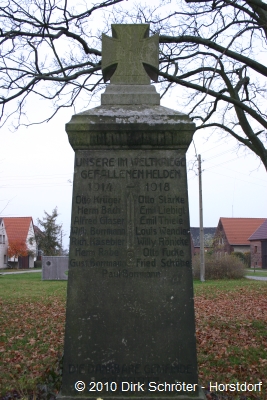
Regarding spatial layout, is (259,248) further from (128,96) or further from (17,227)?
(128,96)

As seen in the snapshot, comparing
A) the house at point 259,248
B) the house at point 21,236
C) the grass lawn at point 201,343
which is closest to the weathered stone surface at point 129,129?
the grass lawn at point 201,343

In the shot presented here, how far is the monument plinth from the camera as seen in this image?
3.95 metres

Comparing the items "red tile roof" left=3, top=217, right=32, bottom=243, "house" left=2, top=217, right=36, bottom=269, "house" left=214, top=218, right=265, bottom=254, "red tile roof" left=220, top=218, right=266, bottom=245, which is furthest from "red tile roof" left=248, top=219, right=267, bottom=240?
"red tile roof" left=3, top=217, right=32, bottom=243

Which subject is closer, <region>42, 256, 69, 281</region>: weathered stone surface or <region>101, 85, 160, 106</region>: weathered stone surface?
<region>101, 85, 160, 106</region>: weathered stone surface

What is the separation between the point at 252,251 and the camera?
2100 inches

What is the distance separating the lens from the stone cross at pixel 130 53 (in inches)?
182

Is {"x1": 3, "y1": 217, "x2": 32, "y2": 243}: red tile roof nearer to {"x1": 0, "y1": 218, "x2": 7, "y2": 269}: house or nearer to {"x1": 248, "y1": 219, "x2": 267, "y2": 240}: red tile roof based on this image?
{"x1": 0, "y1": 218, "x2": 7, "y2": 269}: house

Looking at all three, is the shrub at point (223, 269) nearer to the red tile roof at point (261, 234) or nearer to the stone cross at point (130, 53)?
the red tile roof at point (261, 234)

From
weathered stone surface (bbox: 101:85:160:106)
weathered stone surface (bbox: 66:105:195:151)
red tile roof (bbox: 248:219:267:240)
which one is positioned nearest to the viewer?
weathered stone surface (bbox: 66:105:195:151)

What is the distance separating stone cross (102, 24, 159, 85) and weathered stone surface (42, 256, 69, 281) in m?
25.6

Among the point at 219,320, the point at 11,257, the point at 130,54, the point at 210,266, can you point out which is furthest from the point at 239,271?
the point at 11,257

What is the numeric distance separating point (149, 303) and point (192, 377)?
2.39 feet

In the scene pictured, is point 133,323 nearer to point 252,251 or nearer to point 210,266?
point 210,266

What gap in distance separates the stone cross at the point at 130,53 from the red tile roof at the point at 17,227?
58.4 m
